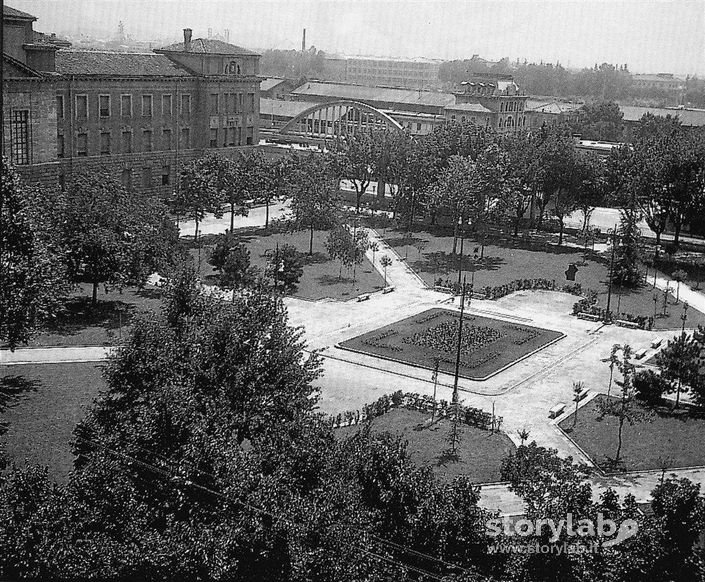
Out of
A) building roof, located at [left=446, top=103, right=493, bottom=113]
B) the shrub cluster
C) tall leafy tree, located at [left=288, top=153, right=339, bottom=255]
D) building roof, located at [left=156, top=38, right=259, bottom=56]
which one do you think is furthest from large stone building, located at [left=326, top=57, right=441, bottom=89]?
the shrub cluster

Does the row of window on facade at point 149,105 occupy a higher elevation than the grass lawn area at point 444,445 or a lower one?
higher

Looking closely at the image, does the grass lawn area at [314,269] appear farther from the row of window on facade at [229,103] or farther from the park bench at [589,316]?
the row of window on facade at [229,103]

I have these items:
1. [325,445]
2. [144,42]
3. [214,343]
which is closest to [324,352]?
[214,343]

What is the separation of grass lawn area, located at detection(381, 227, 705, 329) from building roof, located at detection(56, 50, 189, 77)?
17458mm

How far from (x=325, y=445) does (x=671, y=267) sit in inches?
1324

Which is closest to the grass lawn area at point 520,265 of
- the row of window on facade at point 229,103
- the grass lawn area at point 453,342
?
the grass lawn area at point 453,342

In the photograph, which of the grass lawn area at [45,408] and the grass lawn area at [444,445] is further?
the grass lawn area at [444,445]

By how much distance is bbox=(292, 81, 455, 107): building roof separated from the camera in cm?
8525

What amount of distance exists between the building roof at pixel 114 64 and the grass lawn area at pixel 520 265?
17458 mm

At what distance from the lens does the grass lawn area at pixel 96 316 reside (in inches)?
1142

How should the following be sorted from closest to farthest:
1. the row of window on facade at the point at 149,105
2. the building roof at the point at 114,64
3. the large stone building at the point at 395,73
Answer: the building roof at the point at 114,64, the row of window on facade at the point at 149,105, the large stone building at the point at 395,73

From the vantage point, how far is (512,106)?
77.2 meters

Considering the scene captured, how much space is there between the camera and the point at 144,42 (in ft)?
181

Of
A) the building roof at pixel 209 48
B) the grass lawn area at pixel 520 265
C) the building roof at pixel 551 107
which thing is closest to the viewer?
the grass lawn area at pixel 520 265
